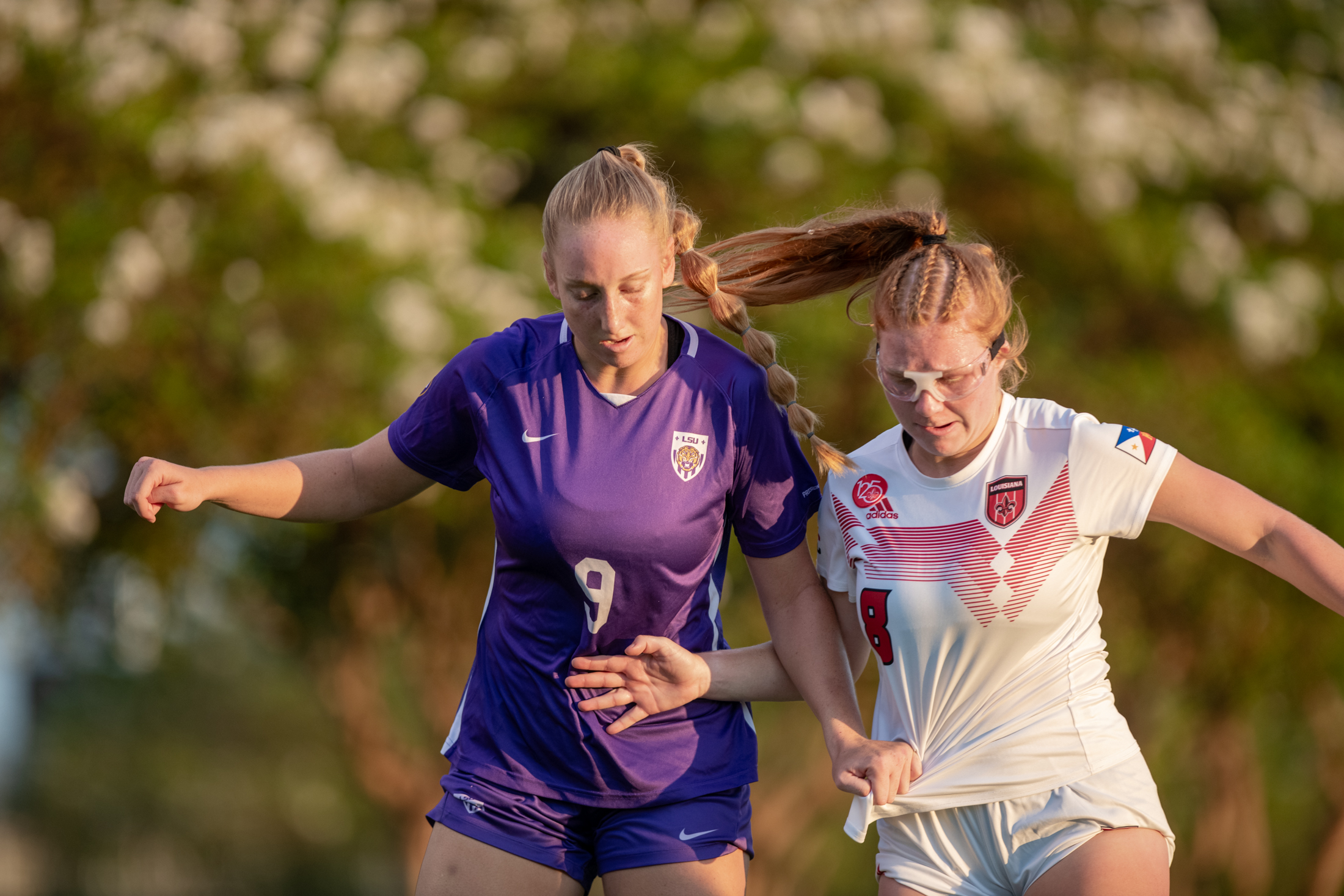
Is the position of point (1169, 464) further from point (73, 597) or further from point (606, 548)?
point (73, 597)

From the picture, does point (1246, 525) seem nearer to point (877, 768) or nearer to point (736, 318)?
point (877, 768)

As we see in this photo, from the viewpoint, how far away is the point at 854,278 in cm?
340

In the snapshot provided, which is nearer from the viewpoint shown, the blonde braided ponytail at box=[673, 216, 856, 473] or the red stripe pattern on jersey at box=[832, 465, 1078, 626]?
the red stripe pattern on jersey at box=[832, 465, 1078, 626]

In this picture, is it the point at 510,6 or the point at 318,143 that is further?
the point at 510,6

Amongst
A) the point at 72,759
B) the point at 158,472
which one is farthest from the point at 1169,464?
the point at 72,759

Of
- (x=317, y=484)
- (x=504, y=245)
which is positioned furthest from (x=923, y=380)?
(x=504, y=245)

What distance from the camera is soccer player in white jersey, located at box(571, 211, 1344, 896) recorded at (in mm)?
2873

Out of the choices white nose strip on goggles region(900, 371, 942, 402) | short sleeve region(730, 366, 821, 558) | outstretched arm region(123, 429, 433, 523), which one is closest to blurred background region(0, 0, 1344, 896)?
outstretched arm region(123, 429, 433, 523)

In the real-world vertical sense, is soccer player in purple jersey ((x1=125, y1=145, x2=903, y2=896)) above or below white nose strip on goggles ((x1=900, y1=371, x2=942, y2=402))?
below

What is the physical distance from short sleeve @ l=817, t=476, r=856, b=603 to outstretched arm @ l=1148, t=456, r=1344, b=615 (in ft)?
2.25

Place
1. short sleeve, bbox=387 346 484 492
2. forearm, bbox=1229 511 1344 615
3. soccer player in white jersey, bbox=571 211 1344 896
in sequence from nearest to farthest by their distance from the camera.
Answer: forearm, bbox=1229 511 1344 615
soccer player in white jersey, bbox=571 211 1344 896
short sleeve, bbox=387 346 484 492

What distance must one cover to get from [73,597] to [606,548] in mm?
6153

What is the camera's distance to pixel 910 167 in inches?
307

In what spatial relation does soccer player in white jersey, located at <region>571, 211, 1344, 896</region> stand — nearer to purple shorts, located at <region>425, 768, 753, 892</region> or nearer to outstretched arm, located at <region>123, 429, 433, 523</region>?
purple shorts, located at <region>425, 768, 753, 892</region>
